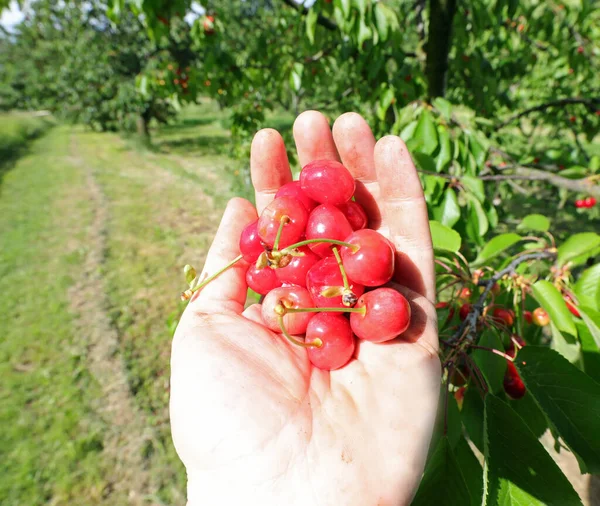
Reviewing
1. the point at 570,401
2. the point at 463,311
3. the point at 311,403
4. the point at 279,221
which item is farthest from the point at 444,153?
the point at 311,403

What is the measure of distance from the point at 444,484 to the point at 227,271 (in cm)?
116

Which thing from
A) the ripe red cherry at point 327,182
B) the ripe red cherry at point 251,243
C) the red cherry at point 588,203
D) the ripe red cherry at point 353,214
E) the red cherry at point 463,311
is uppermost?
the ripe red cherry at point 327,182

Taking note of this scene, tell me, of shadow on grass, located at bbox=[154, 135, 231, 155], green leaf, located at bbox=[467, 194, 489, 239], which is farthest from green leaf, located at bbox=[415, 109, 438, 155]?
shadow on grass, located at bbox=[154, 135, 231, 155]

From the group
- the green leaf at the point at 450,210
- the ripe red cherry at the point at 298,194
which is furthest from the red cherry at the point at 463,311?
the ripe red cherry at the point at 298,194

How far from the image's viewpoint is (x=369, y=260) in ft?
4.58

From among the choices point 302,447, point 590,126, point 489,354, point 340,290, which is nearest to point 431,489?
point 302,447

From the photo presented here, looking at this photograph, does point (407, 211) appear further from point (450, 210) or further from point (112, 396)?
point (112, 396)

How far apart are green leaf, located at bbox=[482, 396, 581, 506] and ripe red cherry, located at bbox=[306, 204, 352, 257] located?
30.1 inches

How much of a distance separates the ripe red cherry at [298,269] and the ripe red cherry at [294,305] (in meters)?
0.05

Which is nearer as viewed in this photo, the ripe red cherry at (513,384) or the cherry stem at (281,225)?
the cherry stem at (281,225)

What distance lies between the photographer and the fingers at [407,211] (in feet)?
5.24

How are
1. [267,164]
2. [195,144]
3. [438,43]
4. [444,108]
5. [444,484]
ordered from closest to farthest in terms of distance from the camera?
[444,484] → [267,164] → [444,108] → [438,43] → [195,144]

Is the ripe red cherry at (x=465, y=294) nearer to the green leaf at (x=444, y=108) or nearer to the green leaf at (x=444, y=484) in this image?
the green leaf at (x=444, y=484)

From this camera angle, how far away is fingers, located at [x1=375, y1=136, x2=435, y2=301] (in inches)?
62.8
